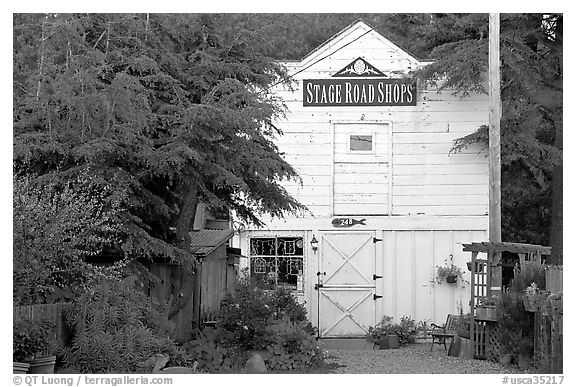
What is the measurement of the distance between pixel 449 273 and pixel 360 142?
11.1ft

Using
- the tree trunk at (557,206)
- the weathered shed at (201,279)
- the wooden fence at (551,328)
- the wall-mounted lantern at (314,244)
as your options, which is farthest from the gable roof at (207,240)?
the tree trunk at (557,206)

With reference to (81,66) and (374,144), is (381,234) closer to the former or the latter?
(374,144)

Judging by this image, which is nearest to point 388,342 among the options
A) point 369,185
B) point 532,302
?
point 369,185

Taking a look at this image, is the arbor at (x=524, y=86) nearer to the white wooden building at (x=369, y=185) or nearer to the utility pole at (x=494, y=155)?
the white wooden building at (x=369, y=185)

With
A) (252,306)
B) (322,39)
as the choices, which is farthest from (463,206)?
(322,39)

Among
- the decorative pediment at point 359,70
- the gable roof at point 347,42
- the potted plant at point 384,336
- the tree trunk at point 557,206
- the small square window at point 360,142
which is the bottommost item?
the potted plant at point 384,336

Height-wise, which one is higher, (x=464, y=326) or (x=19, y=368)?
(x=464, y=326)

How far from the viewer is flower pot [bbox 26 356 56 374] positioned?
10453mm

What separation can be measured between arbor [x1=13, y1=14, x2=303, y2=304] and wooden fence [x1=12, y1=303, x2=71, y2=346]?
1679mm

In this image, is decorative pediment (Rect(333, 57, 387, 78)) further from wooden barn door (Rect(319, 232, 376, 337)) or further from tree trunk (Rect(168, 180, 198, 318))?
tree trunk (Rect(168, 180, 198, 318))

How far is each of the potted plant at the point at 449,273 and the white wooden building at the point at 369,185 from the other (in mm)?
190

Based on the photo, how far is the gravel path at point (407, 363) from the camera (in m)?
13.7

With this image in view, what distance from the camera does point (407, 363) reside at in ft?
49.2

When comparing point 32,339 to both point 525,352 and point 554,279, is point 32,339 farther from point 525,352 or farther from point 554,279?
point 525,352
